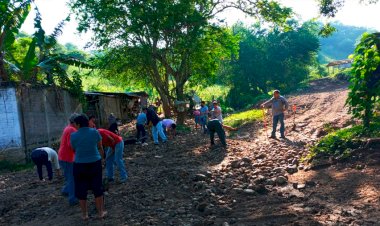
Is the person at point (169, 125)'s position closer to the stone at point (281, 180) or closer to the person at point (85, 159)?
the stone at point (281, 180)

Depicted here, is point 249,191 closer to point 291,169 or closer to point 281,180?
point 281,180

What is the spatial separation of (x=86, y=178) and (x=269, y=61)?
33.5 meters

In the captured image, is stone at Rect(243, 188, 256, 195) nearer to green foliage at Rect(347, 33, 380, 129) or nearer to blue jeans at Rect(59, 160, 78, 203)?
blue jeans at Rect(59, 160, 78, 203)

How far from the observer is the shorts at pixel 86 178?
5.46 m

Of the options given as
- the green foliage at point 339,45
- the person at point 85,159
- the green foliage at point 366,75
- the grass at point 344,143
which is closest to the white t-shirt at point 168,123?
the grass at point 344,143

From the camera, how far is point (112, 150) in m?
7.25

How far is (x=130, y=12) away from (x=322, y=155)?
11849 millimetres

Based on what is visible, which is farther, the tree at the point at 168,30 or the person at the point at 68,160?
the tree at the point at 168,30

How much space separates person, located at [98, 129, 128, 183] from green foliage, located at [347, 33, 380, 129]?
5.20m

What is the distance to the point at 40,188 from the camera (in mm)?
8148

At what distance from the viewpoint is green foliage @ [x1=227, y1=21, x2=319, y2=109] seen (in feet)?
121

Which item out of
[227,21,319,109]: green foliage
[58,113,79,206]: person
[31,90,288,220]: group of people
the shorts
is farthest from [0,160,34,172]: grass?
[227,21,319,109]: green foliage

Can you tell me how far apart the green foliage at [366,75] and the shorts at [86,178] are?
235 inches

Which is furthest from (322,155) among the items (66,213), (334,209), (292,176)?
(66,213)
